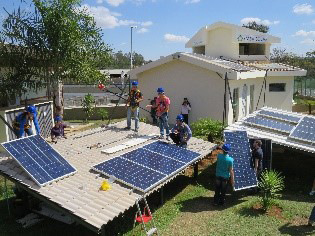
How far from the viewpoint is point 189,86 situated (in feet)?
70.7

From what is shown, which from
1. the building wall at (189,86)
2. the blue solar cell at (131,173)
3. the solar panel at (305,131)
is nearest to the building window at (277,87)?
the building wall at (189,86)

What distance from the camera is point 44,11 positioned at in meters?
18.3

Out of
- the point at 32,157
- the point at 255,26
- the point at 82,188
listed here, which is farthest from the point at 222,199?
the point at 255,26

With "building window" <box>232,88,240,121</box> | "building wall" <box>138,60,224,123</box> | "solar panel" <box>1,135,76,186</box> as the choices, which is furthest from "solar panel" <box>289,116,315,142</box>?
"solar panel" <box>1,135,76,186</box>

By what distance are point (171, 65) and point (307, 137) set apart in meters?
11.4

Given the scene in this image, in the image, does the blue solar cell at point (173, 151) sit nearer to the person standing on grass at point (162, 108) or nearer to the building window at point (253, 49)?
the person standing on grass at point (162, 108)

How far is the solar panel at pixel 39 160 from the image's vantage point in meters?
9.16

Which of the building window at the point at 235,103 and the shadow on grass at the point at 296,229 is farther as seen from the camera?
the building window at the point at 235,103

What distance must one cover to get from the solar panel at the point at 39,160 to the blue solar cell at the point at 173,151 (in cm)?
332

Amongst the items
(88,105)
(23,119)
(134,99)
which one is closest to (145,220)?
(23,119)

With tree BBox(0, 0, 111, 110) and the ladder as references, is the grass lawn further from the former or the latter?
tree BBox(0, 0, 111, 110)

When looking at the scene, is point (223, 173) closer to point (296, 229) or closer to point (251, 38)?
point (296, 229)

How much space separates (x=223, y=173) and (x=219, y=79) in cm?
1032

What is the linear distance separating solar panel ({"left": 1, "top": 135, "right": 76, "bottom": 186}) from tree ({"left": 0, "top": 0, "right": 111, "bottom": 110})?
9055 mm
